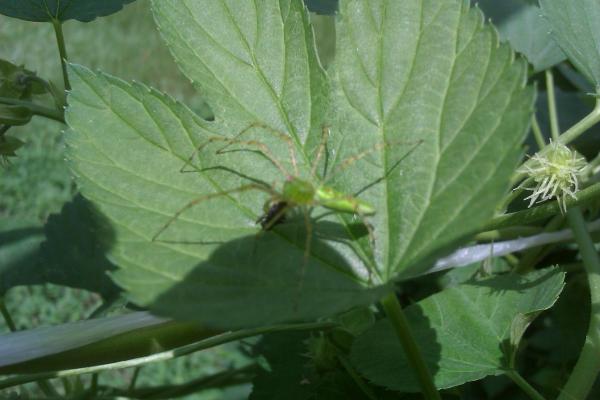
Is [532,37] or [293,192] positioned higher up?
[532,37]

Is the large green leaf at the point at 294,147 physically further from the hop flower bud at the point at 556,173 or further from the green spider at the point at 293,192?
the hop flower bud at the point at 556,173

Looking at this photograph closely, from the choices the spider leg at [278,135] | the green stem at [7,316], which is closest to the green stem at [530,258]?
the spider leg at [278,135]

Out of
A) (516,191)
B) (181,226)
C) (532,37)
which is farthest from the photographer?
(532,37)

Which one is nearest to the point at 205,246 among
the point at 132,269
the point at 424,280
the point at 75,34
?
the point at 132,269

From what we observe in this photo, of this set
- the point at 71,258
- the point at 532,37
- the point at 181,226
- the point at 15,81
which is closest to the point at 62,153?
the point at 71,258

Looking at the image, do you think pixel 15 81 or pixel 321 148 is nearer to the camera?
pixel 321 148

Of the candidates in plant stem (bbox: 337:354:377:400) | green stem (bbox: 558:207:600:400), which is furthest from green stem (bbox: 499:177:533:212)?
plant stem (bbox: 337:354:377:400)

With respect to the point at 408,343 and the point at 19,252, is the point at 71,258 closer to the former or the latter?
the point at 19,252

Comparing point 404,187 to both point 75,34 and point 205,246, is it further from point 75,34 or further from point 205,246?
point 75,34
